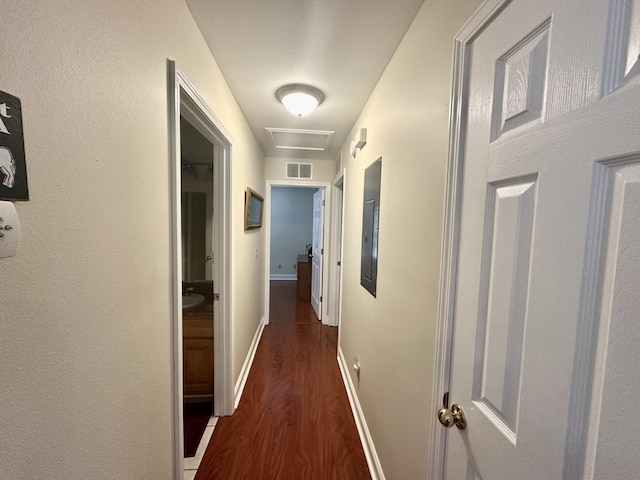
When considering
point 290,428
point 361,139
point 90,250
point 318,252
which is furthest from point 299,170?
point 90,250

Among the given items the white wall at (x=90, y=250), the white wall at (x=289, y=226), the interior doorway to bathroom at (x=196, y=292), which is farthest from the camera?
the white wall at (x=289, y=226)

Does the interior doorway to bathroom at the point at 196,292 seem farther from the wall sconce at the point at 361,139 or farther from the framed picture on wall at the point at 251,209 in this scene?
the wall sconce at the point at 361,139

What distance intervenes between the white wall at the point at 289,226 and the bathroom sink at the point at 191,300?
4403 millimetres

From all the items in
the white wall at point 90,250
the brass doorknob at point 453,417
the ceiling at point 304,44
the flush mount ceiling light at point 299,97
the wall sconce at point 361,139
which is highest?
the ceiling at point 304,44

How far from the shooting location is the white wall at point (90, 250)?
50 cm

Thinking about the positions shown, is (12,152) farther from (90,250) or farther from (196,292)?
(196,292)

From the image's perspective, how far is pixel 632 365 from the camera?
0.38m

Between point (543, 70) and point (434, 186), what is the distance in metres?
0.46

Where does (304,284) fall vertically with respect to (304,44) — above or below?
A: below

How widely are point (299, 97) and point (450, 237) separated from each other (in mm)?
1467

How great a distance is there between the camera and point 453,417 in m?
0.78

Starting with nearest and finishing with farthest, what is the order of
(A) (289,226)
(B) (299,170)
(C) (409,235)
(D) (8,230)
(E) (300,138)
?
1. (D) (8,230)
2. (C) (409,235)
3. (E) (300,138)
4. (B) (299,170)
5. (A) (289,226)

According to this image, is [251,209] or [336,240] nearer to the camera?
[251,209]

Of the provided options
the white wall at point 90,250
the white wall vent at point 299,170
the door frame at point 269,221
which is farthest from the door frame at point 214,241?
the white wall vent at point 299,170
